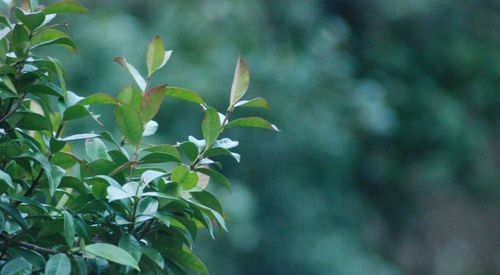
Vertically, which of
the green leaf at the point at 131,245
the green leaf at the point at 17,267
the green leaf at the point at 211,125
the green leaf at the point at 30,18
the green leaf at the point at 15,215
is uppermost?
the green leaf at the point at 211,125

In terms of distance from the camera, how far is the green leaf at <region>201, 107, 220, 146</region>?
83 centimetres

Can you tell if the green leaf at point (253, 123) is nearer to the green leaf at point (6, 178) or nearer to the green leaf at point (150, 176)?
the green leaf at point (150, 176)

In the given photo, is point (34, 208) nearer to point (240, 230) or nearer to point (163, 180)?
point (163, 180)

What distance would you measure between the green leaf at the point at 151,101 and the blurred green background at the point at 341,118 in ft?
8.57

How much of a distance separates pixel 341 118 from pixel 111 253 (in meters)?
3.62

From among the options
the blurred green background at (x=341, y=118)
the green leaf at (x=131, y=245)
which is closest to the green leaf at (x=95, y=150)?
the green leaf at (x=131, y=245)

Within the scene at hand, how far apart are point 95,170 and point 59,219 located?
7 cm

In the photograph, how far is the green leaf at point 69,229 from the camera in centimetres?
74

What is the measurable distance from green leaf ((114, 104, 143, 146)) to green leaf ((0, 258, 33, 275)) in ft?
0.51

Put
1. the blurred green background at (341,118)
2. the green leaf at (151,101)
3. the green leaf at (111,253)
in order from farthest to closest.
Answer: the blurred green background at (341,118), the green leaf at (151,101), the green leaf at (111,253)

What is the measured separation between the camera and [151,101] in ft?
2.73

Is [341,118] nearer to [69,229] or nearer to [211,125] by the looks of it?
[211,125]

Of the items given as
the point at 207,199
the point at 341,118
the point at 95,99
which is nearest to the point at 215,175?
the point at 207,199

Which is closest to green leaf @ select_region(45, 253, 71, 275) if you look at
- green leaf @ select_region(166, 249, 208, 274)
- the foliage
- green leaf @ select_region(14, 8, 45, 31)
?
the foliage
